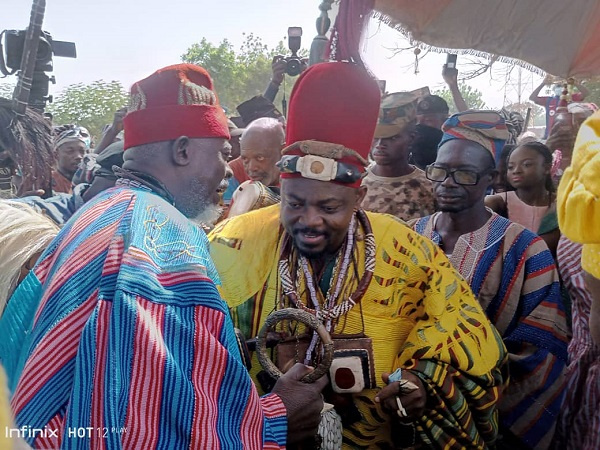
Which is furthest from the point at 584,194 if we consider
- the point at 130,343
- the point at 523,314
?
the point at 523,314

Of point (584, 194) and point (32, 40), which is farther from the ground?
point (32, 40)

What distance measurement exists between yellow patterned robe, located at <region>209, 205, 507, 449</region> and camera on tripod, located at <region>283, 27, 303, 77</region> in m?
4.97

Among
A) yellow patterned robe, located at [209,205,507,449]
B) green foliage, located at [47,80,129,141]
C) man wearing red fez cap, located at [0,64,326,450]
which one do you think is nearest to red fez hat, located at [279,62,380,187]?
yellow patterned robe, located at [209,205,507,449]

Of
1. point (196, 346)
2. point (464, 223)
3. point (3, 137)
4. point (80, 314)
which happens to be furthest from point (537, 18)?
point (3, 137)

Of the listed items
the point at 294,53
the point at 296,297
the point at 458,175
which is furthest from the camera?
the point at 294,53

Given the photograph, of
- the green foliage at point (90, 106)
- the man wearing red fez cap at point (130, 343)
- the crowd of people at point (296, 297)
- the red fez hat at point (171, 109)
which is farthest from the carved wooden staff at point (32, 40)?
the green foliage at point (90, 106)

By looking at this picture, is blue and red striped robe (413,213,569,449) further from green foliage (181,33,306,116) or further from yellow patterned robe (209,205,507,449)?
green foliage (181,33,306,116)

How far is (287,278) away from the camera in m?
2.49

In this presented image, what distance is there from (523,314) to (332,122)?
1.43 m

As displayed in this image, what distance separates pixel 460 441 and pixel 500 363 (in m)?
0.37

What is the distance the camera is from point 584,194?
1333 millimetres

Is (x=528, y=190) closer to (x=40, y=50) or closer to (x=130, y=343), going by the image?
(x=130, y=343)

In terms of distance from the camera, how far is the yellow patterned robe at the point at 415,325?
7.76 feet

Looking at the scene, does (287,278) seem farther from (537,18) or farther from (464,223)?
(537,18)
